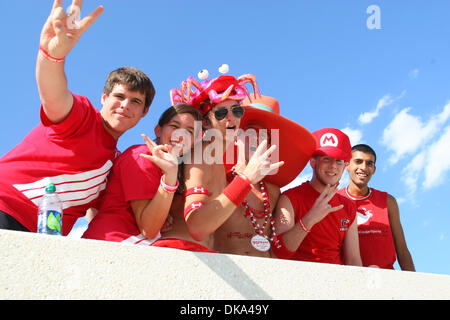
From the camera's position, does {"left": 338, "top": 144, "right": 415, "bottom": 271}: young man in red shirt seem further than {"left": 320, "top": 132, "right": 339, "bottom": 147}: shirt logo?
Yes

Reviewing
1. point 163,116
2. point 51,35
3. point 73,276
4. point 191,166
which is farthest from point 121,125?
point 73,276

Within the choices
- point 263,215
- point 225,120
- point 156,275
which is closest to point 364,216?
point 263,215

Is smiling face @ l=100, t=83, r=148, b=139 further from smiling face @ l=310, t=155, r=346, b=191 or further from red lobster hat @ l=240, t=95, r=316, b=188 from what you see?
smiling face @ l=310, t=155, r=346, b=191

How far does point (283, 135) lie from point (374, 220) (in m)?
1.77

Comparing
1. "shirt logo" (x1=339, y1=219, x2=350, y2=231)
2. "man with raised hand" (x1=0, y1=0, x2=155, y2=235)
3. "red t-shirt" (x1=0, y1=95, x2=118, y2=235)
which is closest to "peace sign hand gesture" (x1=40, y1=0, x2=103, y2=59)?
"man with raised hand" (x1=0, y1=0, x2=155, y2=235)

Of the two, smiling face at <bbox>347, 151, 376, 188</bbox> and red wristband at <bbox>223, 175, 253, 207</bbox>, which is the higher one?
smiling face at <bbox>347, 151, 376, 188</bbox>

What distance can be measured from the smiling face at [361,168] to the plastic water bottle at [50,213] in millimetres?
3774

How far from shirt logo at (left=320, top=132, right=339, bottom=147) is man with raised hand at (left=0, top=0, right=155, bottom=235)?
2088 millimetres

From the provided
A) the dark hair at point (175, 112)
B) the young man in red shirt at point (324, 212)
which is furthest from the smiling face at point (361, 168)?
the dark hair at point (175, 112)

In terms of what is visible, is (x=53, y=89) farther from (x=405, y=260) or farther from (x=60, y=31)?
(x=405, y=260)

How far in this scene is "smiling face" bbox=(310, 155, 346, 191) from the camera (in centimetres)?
445

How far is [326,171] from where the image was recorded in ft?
14.7
